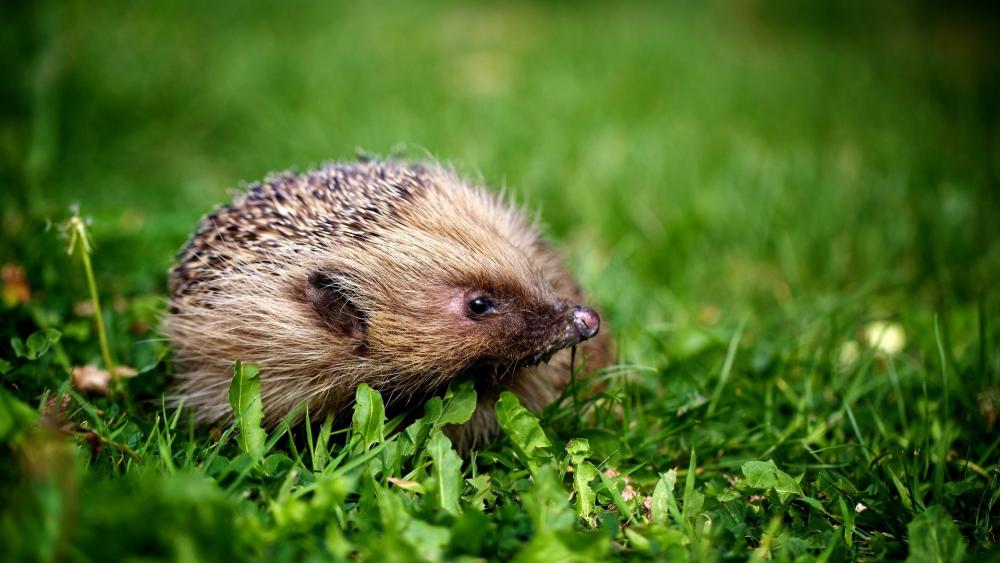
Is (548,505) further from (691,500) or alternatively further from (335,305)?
(335,305)

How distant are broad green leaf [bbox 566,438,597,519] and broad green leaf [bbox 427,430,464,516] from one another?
14.7 inches

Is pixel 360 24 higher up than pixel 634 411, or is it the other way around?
pixel 360 24

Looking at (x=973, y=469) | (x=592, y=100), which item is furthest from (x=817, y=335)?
(x=592, y=100)

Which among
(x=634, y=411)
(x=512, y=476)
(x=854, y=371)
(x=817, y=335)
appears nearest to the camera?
(x=512, y=476)

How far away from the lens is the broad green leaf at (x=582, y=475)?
2414 millimetres

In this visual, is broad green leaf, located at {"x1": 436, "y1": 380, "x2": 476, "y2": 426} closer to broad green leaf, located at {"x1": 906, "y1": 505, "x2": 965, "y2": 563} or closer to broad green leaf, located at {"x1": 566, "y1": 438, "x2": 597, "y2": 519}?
broad green leaf, located at {"x1": 566, "y1": 438, "x2": 597, "y2": 519}

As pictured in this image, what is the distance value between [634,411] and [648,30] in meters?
6.71

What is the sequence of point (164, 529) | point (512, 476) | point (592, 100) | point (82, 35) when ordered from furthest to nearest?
point (592, 100) < point (82, 35) < point (512, 476) < point (164, 529)

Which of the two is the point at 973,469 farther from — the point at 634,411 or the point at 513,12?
the point at 513,12

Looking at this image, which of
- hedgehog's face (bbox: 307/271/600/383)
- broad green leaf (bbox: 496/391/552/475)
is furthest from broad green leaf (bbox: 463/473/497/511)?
hedgehog's face (bbox: 307/271/600/383)

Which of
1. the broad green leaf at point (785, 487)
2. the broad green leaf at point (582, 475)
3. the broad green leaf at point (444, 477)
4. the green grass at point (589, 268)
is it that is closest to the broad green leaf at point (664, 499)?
the green grass at point (589, 268)

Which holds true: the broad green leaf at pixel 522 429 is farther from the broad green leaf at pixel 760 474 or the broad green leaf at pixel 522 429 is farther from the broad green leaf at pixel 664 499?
the broad green leaf at pixel 760 474

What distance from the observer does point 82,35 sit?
621 centimetres

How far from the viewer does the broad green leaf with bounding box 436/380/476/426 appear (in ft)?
8.30
